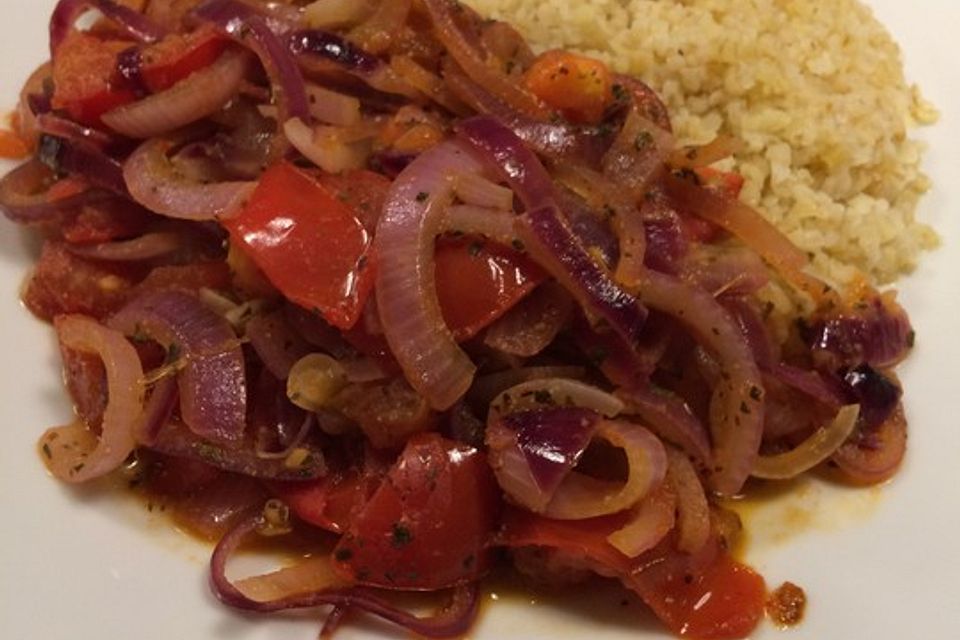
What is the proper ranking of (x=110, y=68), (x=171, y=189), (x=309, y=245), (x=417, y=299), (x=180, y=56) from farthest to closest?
(x=110, y=68)
(x=180, y=56)
(x=171, y=189)
(x=309, y=245)
(x=417, y=299)

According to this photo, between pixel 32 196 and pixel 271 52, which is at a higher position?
pixel 271 52

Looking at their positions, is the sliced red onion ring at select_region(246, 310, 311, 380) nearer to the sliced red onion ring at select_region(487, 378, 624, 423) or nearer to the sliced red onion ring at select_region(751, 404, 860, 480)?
the sliced red onion ring at select_region(487, 378, 624, 423)

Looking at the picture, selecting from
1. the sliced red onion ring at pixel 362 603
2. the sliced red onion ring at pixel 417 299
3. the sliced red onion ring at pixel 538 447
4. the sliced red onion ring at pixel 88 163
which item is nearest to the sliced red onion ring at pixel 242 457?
the sliced red onion ring at pixel 362 603

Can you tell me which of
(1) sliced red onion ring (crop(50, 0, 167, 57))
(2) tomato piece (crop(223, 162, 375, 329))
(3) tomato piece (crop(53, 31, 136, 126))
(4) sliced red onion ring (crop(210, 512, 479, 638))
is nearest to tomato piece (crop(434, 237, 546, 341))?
(2) tomato piece (crop(223, 162, 375, 329))

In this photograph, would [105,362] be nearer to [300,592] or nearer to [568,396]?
[300,592]

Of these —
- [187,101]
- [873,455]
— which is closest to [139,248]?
[187,101]

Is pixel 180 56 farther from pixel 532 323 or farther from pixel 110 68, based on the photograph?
pixel 532 323

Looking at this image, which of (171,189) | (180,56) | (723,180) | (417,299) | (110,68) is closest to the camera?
(417,299)
